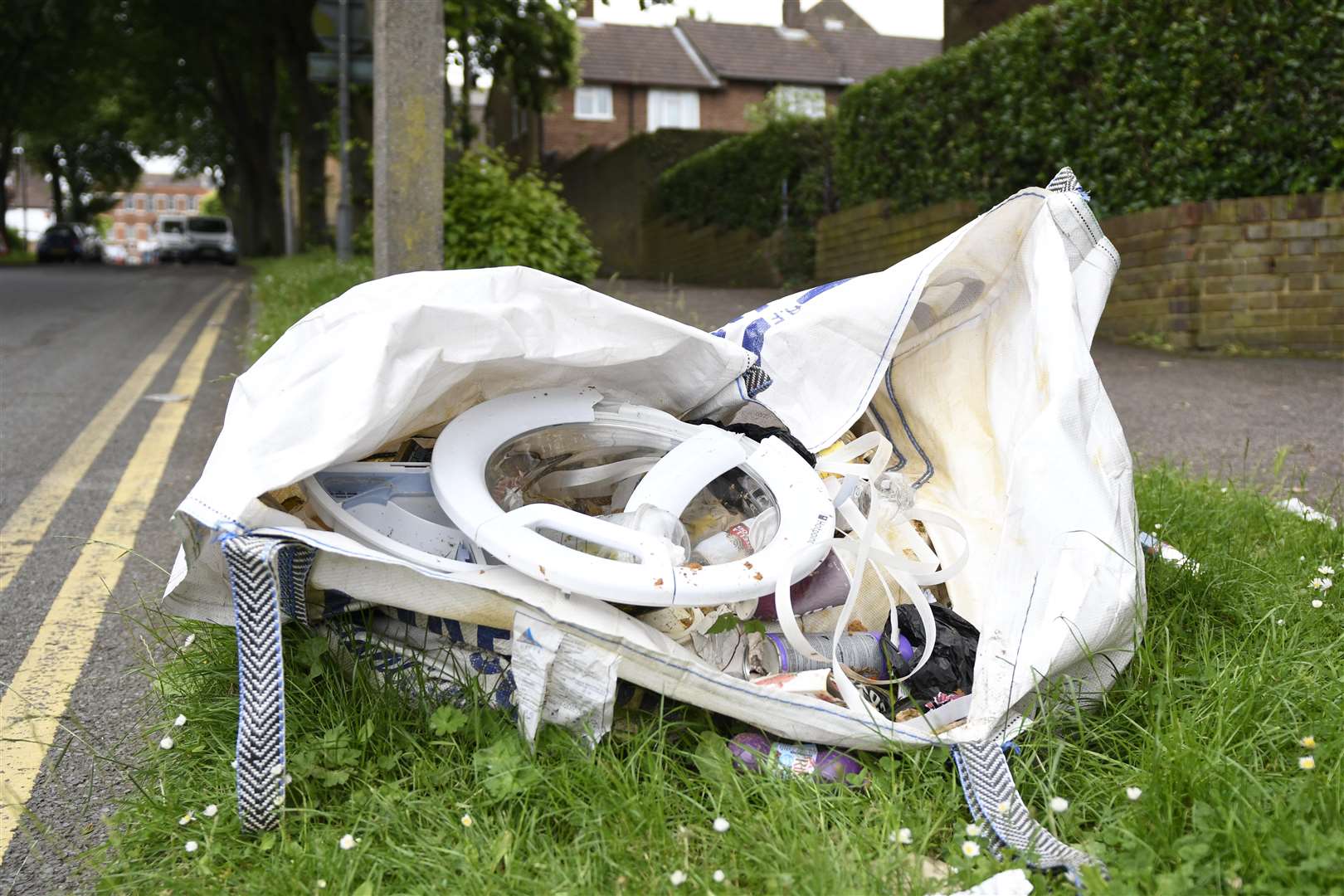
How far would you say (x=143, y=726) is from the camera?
248 centimetres

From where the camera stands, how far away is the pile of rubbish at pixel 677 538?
7.22 feet

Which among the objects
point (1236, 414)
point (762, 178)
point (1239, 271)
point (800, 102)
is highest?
point (800, 102)

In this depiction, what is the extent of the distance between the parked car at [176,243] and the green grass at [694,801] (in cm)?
3783

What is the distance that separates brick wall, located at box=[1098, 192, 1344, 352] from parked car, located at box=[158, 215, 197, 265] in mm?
34350

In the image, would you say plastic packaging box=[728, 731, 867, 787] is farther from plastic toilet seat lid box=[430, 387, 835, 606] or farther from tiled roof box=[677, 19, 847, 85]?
tiled roof box=[677, 19, 847, 85]

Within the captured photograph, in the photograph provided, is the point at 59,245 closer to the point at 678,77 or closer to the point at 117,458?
the point at 678,77

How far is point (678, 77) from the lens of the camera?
3531 cm

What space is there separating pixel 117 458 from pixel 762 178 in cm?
1231

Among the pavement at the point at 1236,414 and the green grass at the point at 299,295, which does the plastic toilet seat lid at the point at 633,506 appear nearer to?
the pavement at the point at 1236,414

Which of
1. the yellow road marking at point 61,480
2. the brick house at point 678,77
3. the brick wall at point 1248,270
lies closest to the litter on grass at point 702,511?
the yellow road marking at point 61,480

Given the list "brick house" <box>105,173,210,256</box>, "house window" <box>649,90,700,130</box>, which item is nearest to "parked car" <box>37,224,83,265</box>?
"house window" <box>649,90,700,130</box>

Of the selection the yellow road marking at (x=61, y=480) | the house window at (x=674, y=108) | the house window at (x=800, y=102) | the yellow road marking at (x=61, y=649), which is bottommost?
the yellow road marking at (x=61, y=649)

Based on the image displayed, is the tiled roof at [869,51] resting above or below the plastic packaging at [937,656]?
above

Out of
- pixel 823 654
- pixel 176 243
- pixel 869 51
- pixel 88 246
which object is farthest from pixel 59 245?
pixel 823 654
